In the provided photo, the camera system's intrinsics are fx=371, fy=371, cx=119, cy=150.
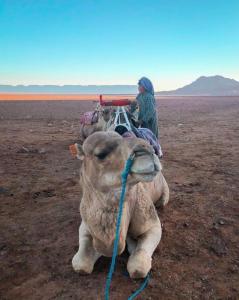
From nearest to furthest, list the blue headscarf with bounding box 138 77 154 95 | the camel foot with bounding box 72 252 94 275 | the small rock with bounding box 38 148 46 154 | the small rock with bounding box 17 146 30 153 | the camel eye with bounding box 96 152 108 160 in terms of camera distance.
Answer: the camel eye with bounding box 96 152 108 160, the camel foot with bounding box 72 252 94 275, the blue headscarf with bounding box 138 77 154 95, the small rock with bounding box 38 148 46 154, the small rock with bounding box 17 146 30 153

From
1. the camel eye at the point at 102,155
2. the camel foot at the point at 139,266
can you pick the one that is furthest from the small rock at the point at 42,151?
the camel eye at the point at 102,155

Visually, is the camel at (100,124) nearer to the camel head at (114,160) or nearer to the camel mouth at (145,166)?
the camel head at (114,160)

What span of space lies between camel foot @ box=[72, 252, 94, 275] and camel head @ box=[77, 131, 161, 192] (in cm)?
79

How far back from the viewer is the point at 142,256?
10.2 ft

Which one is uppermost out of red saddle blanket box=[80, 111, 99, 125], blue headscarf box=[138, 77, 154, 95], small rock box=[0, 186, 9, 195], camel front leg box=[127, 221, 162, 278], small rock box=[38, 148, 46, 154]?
blue headscarf box=[138, 77, 154, 95]

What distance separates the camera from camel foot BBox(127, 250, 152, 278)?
3055mm

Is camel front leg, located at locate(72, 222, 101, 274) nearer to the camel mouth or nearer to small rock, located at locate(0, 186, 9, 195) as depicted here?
the camel mouth

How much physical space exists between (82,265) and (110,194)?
2.79ft

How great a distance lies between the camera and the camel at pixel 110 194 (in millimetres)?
2562

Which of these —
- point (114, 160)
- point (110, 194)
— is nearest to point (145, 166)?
point (114, 160)

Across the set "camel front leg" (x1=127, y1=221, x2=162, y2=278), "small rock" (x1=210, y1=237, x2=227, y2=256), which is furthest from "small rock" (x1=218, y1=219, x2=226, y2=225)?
"camel front leg" (x1=127, y1=221, x2=162, y2=278)

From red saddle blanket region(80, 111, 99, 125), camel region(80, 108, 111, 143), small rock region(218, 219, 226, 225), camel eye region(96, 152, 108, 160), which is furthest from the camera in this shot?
red saddle blanket region(80, 111, 99, 125)

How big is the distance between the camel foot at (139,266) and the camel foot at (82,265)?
1.16ft

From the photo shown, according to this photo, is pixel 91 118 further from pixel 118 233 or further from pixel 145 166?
pixel 145 166
